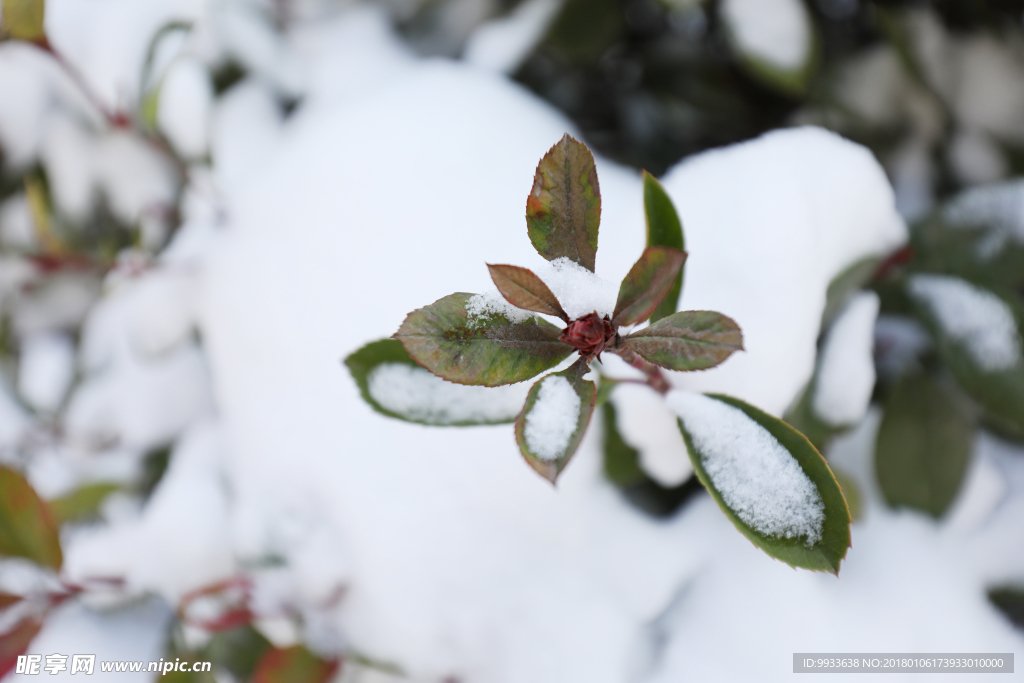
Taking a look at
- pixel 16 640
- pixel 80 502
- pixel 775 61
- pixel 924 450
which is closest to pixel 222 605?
pixel 16 640

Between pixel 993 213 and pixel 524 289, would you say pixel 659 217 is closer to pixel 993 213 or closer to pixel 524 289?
pixel 524 289

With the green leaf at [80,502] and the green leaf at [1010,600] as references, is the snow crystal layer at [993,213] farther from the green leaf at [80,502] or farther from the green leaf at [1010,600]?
the green leaf at [80,502]

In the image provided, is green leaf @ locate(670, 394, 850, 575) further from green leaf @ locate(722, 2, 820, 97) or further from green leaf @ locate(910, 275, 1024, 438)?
green leaf @ locate(722, 2, 820, 97)

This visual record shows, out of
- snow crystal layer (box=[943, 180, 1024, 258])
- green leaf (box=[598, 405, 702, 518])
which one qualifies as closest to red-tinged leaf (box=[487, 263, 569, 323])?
green leaf (box=[598, 405, 702, 518])

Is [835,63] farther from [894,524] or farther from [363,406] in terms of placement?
[363,406]

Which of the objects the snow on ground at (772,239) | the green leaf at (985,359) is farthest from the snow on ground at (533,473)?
the green leaf at (985,359)

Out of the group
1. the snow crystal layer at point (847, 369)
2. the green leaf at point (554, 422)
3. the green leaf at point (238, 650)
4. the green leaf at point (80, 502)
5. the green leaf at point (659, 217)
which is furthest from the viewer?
the green leaf at point (80, 502)

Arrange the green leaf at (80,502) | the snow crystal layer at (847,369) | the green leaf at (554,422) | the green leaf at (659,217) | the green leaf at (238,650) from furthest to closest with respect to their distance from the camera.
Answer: the green leaf at (80,502) → the green leaf at (238,650) → the snow crystal layer at (847,369) → the green leaf at (659,217) → the green leaf at (554,422)

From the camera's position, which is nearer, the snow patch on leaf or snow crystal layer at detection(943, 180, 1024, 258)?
the snow patch on leaf
